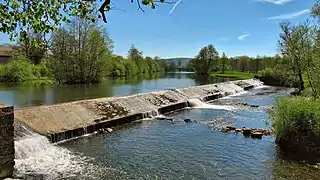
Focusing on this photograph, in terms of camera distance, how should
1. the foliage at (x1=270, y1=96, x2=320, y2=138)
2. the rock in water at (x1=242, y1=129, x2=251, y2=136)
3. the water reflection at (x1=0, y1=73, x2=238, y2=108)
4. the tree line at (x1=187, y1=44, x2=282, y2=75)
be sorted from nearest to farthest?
the foliage at (x1=270, y1=96, x2=320, y2=138), the rock in water at (x1=242, y1=129, x2=251, y2=136), the water reflection at (x1=0, y1=73, x2=238, y2=108), the tree line at (x1=187, y1=44, x2=282, y2=75)

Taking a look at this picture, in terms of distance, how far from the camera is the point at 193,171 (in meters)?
9.52

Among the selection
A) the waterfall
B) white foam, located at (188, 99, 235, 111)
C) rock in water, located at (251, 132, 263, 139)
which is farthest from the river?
white foam, located at (188, 99, 235, 111)

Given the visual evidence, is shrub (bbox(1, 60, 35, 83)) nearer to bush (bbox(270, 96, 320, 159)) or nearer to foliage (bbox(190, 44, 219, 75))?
bush (bbox(270, 96, 320, 159))

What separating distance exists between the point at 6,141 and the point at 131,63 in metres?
73.4

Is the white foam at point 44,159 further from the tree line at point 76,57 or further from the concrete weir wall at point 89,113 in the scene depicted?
the tree line at point 76,57

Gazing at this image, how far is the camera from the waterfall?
9.23 m

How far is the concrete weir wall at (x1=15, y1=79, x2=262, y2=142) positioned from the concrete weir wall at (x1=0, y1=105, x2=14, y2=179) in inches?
152

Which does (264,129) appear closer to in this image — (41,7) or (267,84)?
(41,7)

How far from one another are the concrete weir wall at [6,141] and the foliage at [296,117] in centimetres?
915

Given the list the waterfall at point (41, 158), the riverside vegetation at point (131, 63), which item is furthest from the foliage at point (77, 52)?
the waterfall at point (41, 158)

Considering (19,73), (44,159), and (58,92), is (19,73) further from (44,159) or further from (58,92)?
(44,159)

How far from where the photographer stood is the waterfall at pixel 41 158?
923 centimetres

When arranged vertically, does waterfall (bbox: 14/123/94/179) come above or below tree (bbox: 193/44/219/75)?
below

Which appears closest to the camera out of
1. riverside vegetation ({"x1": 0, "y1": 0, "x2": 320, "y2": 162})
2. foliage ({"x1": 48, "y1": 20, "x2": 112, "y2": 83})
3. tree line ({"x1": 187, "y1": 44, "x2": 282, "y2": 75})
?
riverside vegetation ({"x1": 0, "y1": 0, "x2": 320, "y2": 162})
